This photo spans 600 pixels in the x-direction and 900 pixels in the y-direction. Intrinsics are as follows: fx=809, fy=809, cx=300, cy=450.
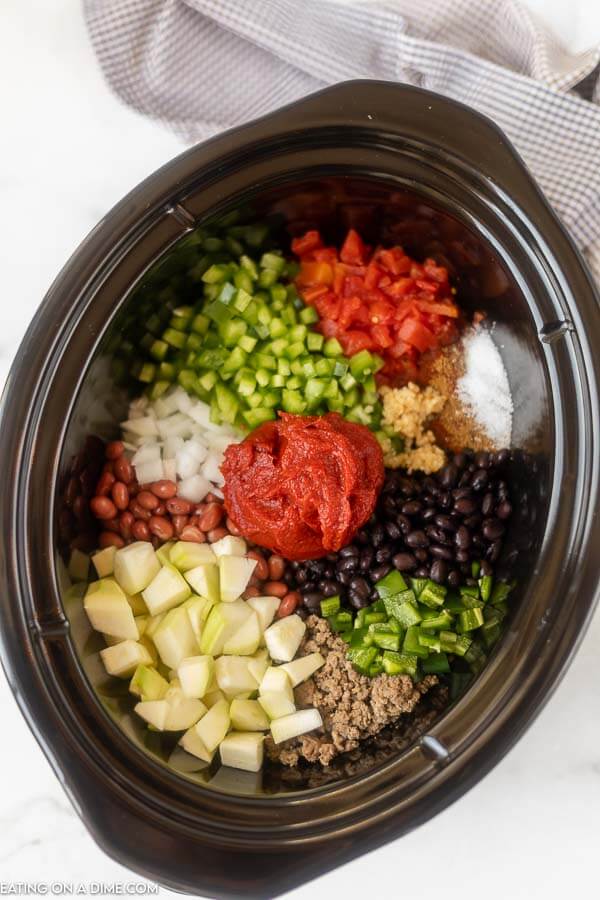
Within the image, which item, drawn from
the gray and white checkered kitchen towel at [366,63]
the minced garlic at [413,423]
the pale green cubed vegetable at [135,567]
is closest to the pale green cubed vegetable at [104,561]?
the pale green cubed vegetable at [135,567]

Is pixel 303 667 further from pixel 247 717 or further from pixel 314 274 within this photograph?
pixel 314 274

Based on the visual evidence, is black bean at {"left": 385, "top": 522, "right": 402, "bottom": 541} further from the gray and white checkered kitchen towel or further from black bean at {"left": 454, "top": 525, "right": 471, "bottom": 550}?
the gray and white checkered kitchen towel

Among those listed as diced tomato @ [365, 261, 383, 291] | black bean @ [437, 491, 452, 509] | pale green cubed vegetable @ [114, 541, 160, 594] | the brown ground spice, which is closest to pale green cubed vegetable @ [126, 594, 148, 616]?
pale green cubed vegetable @ [114, 541, 160, 594]

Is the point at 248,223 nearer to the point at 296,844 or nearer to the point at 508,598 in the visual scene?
the point at 508,598

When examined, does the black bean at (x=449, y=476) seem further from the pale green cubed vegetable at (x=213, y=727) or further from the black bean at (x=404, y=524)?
the pale green cubed vegetable at (x=213, y=727)

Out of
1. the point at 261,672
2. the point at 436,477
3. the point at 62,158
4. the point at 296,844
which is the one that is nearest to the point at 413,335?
the point at 436,477

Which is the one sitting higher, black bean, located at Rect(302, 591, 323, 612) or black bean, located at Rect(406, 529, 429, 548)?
black bean, located at Rect(406, 529, 429, 548)

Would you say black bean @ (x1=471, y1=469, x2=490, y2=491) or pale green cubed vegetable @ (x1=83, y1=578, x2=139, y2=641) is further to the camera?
black bean @ (x1=471, y1=469, x2=490, y2=491)

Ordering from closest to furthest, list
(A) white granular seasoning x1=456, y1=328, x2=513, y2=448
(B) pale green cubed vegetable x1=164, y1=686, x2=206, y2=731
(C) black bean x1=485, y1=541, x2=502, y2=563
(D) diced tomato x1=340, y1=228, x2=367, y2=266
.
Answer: (B) pale green cubed vegetable x1=164, y1=686, x2=206, y2=731
(C) black bean x1=485, y1=541, x2=502, y2=563
(A) white granular seasoning x1=456, y1=328, x2=513, y2=448
(D) diced tomato x1=340, y1=228, x2=367, y2=266
